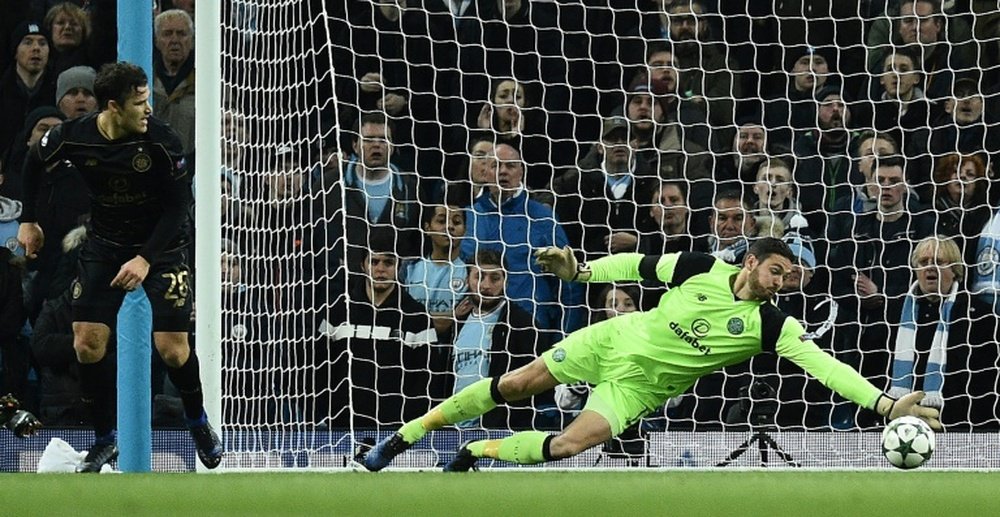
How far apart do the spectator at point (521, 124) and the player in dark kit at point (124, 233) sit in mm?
2576

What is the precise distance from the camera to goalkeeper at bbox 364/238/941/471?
759 centimetres

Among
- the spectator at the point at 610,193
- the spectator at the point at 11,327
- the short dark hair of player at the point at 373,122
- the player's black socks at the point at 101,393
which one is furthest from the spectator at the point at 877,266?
the spectator at the point at 11,327

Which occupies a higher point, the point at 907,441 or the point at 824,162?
the point at 824,162

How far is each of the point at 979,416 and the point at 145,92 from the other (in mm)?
4819

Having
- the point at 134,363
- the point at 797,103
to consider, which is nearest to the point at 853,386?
the point at 797,103

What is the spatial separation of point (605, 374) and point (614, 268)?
1.86 ft

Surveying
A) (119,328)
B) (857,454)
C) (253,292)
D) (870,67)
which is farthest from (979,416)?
(119,328)

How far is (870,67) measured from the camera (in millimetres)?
9422

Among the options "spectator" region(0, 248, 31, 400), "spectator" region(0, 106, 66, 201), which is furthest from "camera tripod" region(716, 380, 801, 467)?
"spectator" region(0, 106, 66, 201)

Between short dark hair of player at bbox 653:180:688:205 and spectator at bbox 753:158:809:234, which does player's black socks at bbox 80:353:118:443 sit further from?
spectator at bbox 753:158:809:234

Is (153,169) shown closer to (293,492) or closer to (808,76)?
(293,492)

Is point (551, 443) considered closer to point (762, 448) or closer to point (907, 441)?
point (762, 448)

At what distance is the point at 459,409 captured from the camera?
7.78m

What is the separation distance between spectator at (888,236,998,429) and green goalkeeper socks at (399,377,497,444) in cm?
229
